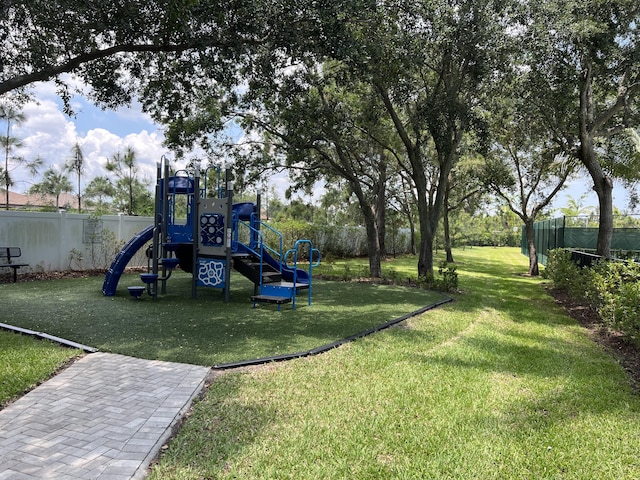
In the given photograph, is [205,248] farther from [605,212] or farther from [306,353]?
[605,212]

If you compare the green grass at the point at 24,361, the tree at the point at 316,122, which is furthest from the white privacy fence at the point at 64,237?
the green grass at the point at 24,361

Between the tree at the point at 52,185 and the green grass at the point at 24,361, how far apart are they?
1974cm

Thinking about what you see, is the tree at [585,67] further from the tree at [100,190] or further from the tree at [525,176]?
the tree at [100,190]

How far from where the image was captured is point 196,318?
291 inches

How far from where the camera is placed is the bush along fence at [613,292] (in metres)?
5.93

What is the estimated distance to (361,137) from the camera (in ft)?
53.5

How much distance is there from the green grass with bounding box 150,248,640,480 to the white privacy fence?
10479 mm

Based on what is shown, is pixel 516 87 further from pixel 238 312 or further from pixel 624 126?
pixel 238 312

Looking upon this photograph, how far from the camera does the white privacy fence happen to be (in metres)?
12.0

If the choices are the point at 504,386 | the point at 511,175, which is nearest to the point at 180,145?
the point at 504,386

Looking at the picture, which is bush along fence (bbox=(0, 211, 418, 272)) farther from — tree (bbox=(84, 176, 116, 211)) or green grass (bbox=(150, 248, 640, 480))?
tree (bbox=(84, 176, 116, 211))

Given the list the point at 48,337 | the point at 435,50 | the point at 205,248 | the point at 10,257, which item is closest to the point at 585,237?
the point at 435,50

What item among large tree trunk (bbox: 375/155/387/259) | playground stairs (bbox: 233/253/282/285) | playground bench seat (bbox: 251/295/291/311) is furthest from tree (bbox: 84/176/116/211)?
playground bench seat (bbox: 251/295/291/311)

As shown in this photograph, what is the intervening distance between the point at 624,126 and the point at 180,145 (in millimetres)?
11253
